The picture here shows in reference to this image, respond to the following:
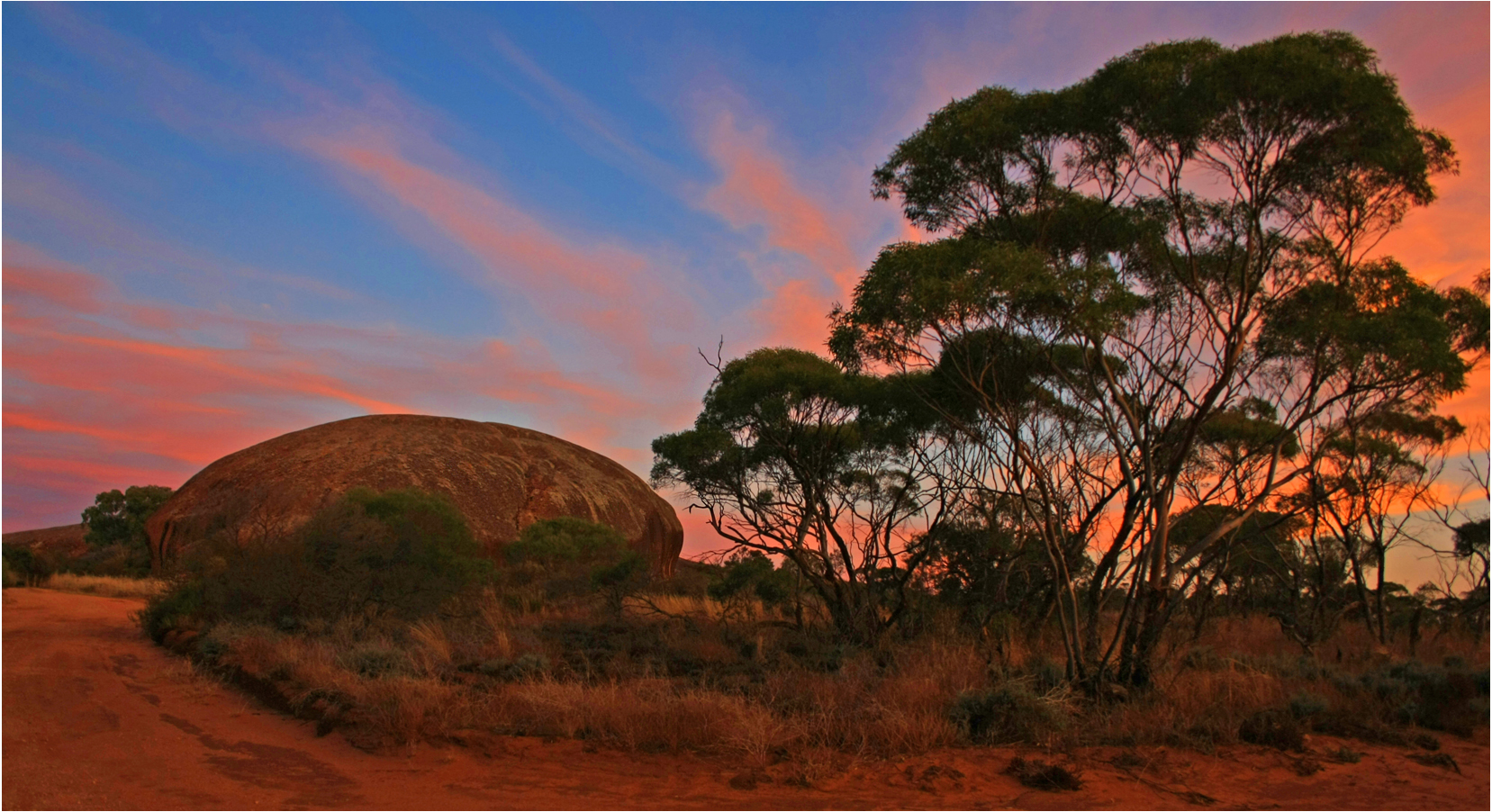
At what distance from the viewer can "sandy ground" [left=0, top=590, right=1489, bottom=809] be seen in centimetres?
629

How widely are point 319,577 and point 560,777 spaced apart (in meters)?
9.85

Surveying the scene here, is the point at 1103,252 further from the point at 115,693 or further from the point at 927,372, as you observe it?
the point at 115,693

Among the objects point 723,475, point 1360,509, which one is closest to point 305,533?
point 723,475

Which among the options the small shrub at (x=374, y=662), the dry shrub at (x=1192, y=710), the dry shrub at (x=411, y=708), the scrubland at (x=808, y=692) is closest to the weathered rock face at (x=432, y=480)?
the scrubland at (x=808, y=692)

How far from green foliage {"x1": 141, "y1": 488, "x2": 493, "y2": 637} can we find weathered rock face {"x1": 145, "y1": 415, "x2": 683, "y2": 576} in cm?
1677

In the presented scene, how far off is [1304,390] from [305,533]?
639 inches

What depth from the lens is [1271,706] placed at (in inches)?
341

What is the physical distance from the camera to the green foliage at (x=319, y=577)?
575 inches

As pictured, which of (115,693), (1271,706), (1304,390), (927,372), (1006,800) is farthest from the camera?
(927,372)

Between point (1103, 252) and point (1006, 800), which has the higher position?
point (1103, 252)

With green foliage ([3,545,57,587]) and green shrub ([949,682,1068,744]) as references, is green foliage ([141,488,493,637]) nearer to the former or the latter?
green shrub ([949,682,1068,744])

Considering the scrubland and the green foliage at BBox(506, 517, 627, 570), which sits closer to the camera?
the scrubland

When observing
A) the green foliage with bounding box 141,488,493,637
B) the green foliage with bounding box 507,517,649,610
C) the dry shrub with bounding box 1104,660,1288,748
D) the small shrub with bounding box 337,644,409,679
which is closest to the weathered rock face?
the green foliage with bounding box 507,517,649,610

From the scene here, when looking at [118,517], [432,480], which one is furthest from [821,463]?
[118,517]
